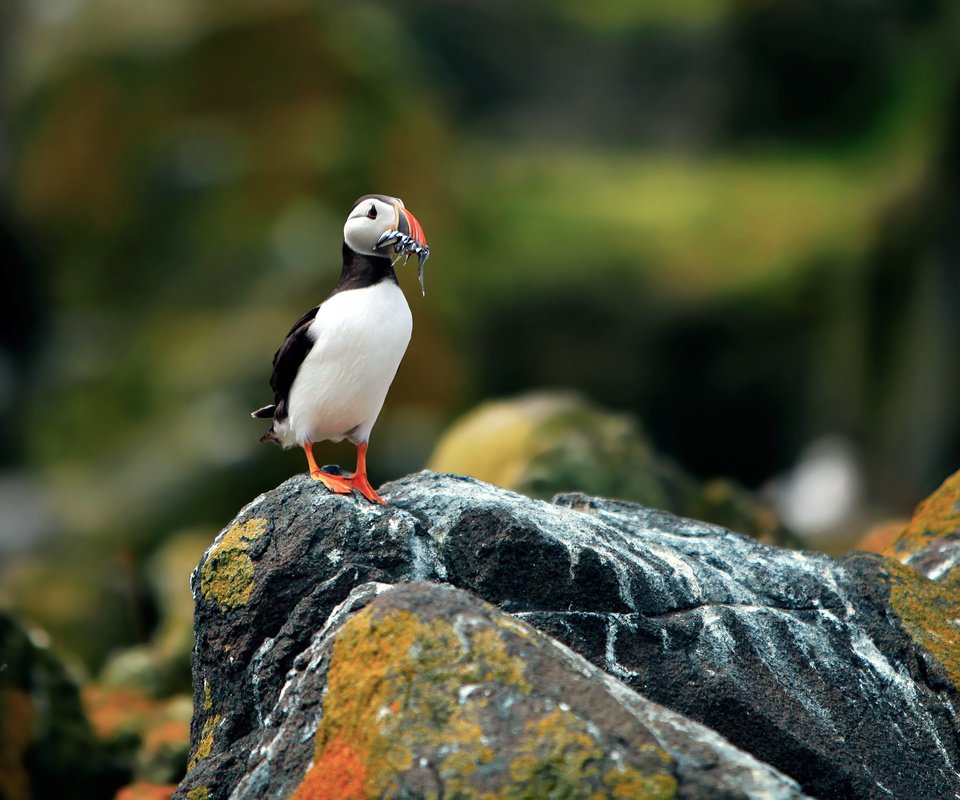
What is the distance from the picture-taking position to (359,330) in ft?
20.9

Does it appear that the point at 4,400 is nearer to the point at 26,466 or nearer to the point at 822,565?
the point at 26,466

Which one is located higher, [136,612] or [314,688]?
[314,688]

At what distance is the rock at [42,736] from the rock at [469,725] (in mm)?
3836

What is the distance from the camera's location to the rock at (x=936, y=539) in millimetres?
6923

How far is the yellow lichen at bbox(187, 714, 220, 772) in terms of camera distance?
561 cm

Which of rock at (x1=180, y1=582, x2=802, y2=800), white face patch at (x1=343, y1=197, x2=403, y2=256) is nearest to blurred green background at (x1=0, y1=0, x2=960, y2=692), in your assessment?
white face patch at (x1=343, y1=197, x2=403, y2=256)

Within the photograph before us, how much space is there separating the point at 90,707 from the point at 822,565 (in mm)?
5710

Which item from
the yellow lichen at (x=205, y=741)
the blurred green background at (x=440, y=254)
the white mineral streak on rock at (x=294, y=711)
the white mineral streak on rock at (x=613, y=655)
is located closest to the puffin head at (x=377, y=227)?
the white mineral streak on rock at (x=294, y=711)

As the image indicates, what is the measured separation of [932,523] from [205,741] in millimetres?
3829

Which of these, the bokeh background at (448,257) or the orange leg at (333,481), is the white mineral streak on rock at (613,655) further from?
the bokeh background at (448,257)

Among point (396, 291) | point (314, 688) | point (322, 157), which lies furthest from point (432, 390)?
point (314, 688)

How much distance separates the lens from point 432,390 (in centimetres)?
2027

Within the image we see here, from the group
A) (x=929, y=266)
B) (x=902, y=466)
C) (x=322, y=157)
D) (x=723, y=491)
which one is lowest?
(x=902, y=466)

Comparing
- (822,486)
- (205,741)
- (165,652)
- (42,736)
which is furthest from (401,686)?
(822,486)
